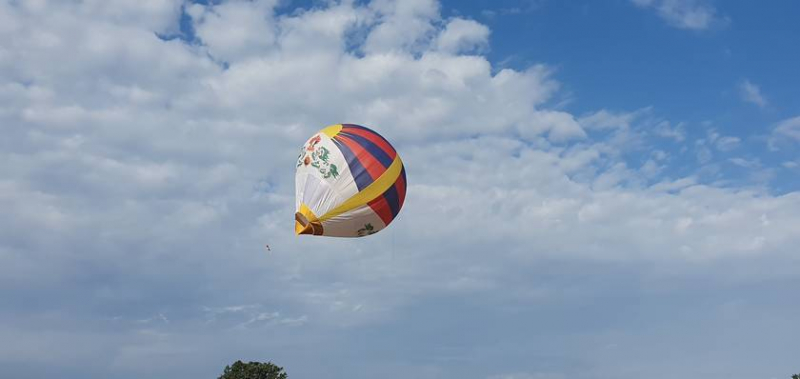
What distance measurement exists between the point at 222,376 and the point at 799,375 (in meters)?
66.4

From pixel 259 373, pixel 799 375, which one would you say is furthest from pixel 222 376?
pixel 799 375

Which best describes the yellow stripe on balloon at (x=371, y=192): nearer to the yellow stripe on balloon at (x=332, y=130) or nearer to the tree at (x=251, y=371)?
the yellow stripe on balloon at (x=332, y=130)

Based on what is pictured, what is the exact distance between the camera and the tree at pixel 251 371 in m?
82.4

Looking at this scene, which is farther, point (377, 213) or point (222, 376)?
point (222, 376)

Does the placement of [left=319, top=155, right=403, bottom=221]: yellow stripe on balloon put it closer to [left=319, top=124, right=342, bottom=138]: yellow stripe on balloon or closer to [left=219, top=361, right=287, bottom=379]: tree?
[left=319, top=124, right=342, bottom=138]: yellow stripe on balloon

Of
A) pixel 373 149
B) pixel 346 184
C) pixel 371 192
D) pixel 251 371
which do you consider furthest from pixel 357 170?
pixel 251 371

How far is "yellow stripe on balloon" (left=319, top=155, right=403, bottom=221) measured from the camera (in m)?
38.4

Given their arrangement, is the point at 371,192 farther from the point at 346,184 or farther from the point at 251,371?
the point at 251,371

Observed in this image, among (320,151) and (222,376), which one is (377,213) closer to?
Answer: (320,151)

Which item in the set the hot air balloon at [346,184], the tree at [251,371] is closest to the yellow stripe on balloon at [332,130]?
the hot air balloon at [346,184]

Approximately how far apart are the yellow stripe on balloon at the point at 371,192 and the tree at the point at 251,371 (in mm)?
49665

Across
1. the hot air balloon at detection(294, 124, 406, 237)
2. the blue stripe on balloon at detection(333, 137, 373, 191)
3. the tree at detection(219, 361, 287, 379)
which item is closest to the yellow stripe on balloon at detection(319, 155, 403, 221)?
the hot air balloon at detection(294, 124, 406, 237)

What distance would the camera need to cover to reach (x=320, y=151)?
131 ft

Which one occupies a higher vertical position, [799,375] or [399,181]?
[399,181]
